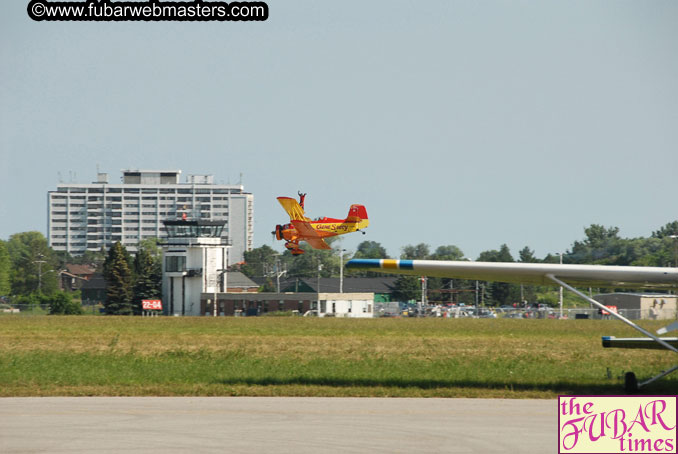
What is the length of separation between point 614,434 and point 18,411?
8369 millimetres

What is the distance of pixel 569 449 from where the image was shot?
990cm

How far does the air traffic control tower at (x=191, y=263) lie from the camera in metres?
86.1

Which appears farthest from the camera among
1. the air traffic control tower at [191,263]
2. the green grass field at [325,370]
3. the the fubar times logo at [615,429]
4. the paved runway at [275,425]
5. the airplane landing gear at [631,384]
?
the air traffic control tower at [191,263]

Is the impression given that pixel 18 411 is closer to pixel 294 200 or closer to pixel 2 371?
pixel 2 371

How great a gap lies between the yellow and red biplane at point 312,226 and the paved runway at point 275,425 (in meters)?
35.6

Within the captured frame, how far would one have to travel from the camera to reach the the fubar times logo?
32.2ft

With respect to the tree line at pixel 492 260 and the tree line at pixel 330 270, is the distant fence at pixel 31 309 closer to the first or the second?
the tree line at pixel 330 270

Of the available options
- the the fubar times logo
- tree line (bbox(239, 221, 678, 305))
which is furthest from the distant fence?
the the fubar times logo

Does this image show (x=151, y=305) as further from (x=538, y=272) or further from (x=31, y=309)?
(x=538, y=272)

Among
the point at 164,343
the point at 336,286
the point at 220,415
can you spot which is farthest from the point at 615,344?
the point at 336,286

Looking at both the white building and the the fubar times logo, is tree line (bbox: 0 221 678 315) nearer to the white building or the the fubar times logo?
the white building

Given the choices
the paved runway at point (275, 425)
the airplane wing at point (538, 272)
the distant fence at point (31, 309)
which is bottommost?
the distant fence at point (31, 309)

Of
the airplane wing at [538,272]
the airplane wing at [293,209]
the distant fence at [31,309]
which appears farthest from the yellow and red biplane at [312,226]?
the distant fence at [31,309]

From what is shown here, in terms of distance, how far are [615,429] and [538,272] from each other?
567 centimetres
